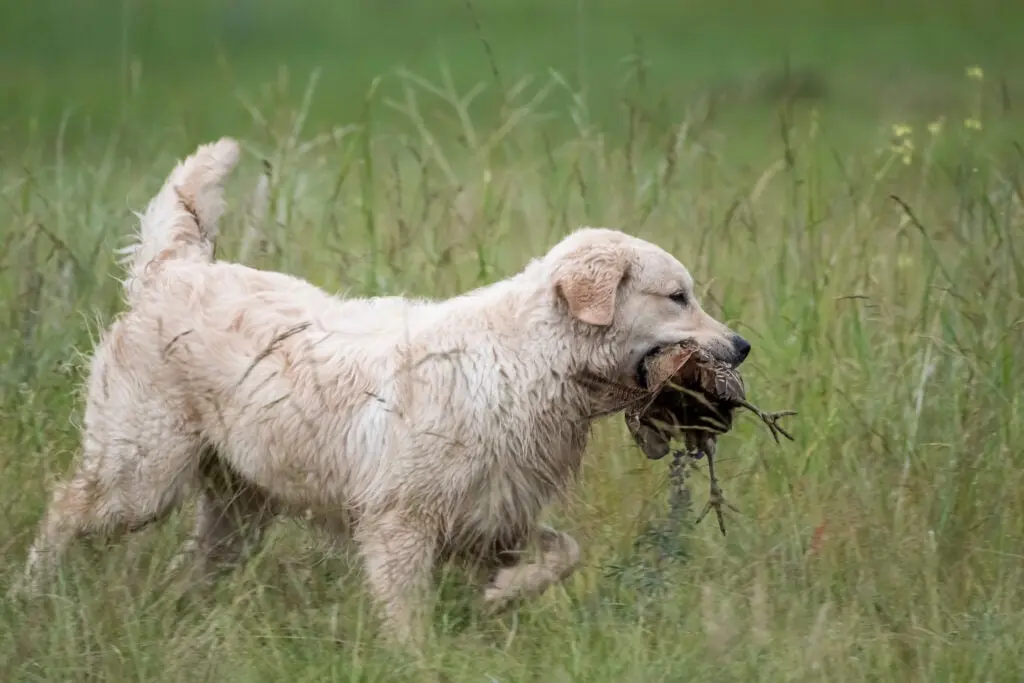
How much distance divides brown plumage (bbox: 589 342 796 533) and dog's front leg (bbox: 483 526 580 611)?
474 mm

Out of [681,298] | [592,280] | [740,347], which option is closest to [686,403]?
[740,347]

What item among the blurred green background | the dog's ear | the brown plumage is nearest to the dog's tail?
the dog's ear

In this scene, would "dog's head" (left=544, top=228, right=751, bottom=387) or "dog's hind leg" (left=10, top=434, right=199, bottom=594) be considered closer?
"dog's head" (left=544, top=228, right=751, bottom=387)

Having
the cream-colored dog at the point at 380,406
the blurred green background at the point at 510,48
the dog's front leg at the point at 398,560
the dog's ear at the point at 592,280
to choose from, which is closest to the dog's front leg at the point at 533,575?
the cream-colored dog at the point at 380,406

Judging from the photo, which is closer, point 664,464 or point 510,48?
point 664,464

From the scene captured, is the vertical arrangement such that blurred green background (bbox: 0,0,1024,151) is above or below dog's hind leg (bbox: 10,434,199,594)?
below

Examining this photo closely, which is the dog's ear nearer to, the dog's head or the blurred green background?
the dog's head

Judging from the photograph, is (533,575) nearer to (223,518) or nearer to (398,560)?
(398,560)

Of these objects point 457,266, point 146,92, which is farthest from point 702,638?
point 146,92

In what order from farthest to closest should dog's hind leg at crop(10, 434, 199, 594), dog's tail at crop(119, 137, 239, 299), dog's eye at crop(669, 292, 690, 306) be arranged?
dog's tail at crop(119, 137, 239, 299) → dog's hind leg at crop(10, 434, 199, 594) → dog's eye at crop(669, 292, 690, 306)

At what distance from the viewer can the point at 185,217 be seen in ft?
20.1

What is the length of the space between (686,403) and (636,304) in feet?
1.27

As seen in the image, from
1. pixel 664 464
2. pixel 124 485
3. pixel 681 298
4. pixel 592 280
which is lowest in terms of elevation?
pixel 664 464

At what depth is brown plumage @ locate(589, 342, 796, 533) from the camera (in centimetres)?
525
